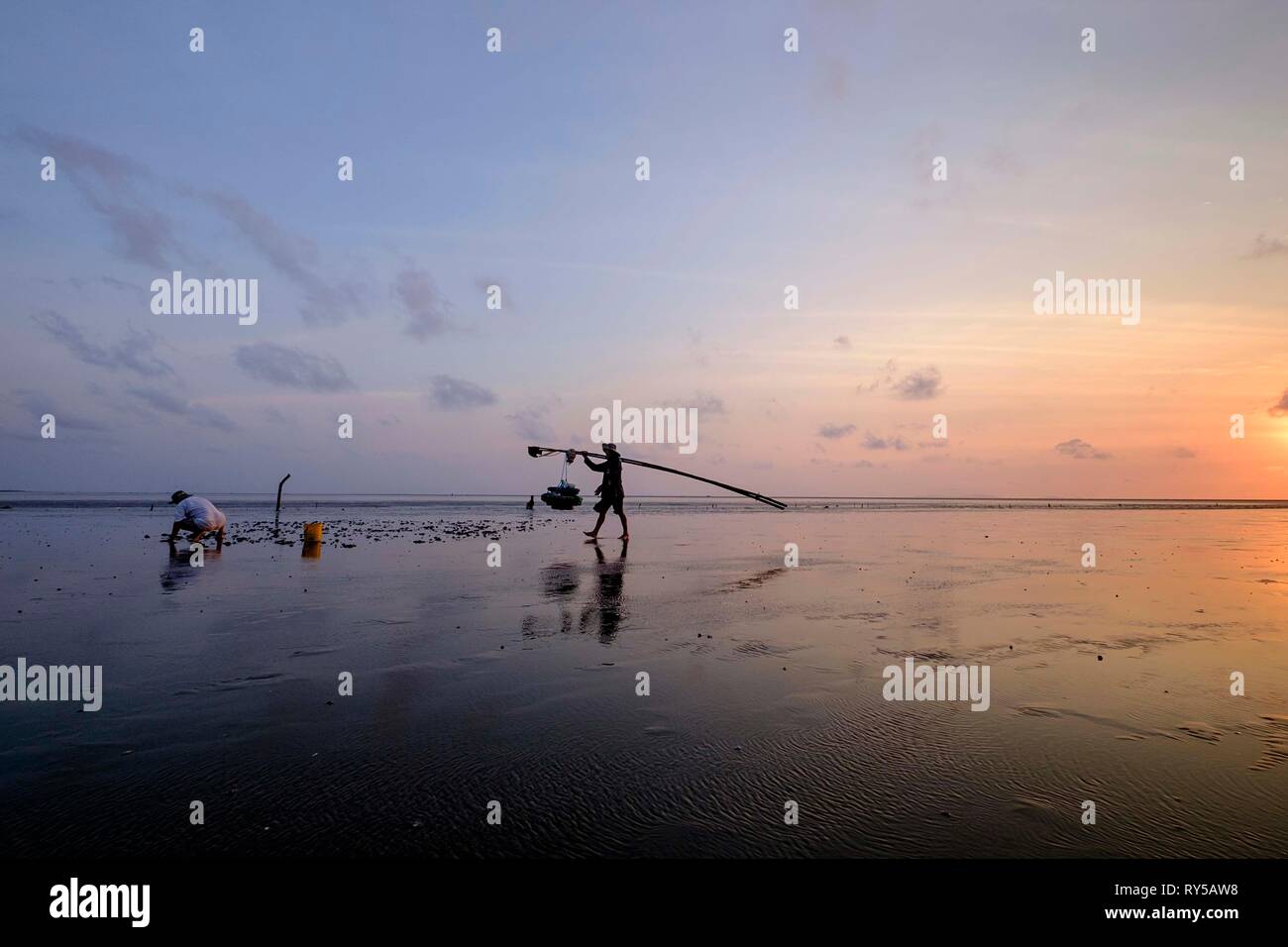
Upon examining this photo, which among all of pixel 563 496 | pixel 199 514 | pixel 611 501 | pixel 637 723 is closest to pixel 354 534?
pixel 199 514

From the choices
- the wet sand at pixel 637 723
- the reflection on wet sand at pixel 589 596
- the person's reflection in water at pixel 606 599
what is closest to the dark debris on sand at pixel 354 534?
the reflection on wet sand at pixel 589 596

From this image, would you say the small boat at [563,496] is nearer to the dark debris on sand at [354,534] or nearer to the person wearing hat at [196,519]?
the dark debris on sand at [354,534]

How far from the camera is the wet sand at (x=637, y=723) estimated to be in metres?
3.97

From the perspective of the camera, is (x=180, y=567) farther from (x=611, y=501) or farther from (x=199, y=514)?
(x=611, y=501)

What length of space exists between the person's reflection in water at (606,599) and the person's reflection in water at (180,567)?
8.13m

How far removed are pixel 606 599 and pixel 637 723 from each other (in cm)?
669

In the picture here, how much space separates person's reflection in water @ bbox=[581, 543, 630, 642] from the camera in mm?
10180

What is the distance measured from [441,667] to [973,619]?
27.0 ft

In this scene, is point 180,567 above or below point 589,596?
above

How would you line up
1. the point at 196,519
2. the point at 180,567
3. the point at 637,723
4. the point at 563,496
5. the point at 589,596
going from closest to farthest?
the point at 637,723, the point at 589,596, the point at 180,567, the point at 196,519, the point at 563,496

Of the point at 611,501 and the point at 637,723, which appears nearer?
the point at 637,723

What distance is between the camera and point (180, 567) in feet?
54.0
